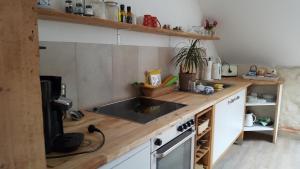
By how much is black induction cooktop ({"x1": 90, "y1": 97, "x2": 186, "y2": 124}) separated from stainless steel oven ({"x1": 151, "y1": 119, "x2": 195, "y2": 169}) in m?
0.14

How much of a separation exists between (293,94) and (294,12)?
1257 mm

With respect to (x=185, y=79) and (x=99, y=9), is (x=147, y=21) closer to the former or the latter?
(x=99, y=9)

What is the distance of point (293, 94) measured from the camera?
3.17m

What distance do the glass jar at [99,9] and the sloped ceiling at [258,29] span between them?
5.98ft

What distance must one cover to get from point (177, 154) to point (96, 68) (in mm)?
847

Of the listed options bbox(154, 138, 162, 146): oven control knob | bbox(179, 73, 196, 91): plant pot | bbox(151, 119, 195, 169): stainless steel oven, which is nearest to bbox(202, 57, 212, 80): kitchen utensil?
bbox(179, 73, 196, 91): plant pot

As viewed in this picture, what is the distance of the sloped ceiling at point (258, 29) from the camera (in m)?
2.58

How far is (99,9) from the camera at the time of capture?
4.88ft

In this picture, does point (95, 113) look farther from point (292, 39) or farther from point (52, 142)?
point (292, 39)

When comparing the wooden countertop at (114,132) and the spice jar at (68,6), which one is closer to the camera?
the wooden countertop at (114,132)

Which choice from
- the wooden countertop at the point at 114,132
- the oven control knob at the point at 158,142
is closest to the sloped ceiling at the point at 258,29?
the wooden countertop at the point at 114,132

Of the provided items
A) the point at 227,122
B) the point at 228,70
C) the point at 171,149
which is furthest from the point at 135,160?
the point at 228,70

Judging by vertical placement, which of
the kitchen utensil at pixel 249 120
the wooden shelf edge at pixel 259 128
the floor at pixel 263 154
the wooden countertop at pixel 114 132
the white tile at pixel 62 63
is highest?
the white tile at pixel 62 63

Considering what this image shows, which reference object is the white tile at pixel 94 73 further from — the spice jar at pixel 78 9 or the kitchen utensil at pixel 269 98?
the kitchen utensil at pixel 269 98
